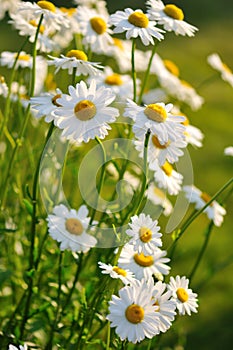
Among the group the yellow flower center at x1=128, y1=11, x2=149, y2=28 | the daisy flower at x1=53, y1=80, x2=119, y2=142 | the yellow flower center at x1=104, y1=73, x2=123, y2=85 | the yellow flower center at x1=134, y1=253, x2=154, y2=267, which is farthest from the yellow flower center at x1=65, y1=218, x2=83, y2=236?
the yellow flower center at x1=104, y1=73, x2=123, y2=85

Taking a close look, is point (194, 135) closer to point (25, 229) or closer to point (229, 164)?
point (25, 229)

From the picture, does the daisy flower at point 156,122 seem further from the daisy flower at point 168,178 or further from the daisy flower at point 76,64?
the daisy flower at point 168,178

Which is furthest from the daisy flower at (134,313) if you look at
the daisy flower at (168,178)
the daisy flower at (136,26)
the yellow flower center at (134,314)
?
the daisy flower at (136,26)

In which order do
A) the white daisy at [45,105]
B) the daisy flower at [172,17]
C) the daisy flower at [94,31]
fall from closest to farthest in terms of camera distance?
the white daisy at [45,105] < the daisy flower at [172,17] < the daisy flower at [94,31]

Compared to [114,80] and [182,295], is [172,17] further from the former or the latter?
[182,295]

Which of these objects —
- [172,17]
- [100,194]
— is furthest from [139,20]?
[100,194]

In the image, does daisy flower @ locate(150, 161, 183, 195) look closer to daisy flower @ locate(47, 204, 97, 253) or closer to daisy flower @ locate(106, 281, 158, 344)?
daisy flower @ locate(47, 204, 97, 253)
